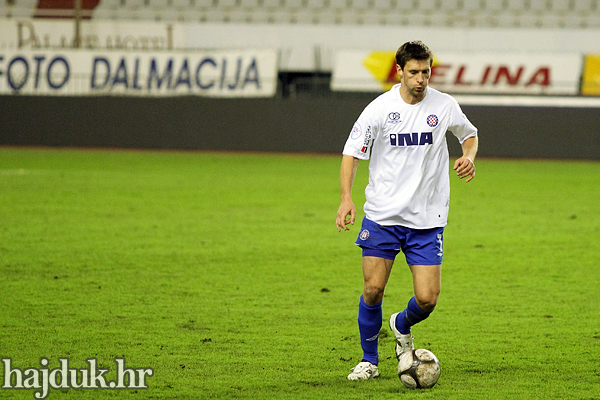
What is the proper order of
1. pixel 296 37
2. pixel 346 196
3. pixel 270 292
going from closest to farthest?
pixel 346 196
pixel 270 292
pixel 296 37

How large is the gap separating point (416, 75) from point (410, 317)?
4.65 ft

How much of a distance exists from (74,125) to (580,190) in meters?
14.4

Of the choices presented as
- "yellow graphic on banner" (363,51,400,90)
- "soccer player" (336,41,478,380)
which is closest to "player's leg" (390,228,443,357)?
"soccer player" (336,41,478,380)

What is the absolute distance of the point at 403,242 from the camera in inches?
184

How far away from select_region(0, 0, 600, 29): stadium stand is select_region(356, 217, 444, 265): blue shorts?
23.2 m

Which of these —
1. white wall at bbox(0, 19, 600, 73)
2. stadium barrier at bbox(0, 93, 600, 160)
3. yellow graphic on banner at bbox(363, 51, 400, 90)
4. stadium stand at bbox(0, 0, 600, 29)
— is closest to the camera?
stadium barrier at bbox(0, 93, 600, 160)

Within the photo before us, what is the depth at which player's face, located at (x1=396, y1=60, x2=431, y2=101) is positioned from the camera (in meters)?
4.40

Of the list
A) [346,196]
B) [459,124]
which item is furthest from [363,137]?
[459,124]

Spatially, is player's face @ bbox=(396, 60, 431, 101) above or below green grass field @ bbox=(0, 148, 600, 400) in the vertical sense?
above

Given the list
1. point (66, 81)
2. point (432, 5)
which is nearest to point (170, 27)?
point (66, 81)

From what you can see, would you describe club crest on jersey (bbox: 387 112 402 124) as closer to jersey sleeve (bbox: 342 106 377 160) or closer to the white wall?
jersey sleeve (bbox: 342 106 377 160)

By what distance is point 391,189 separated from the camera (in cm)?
464

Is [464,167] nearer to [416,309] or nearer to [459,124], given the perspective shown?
[459,124]

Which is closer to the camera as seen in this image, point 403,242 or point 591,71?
point 403,242
